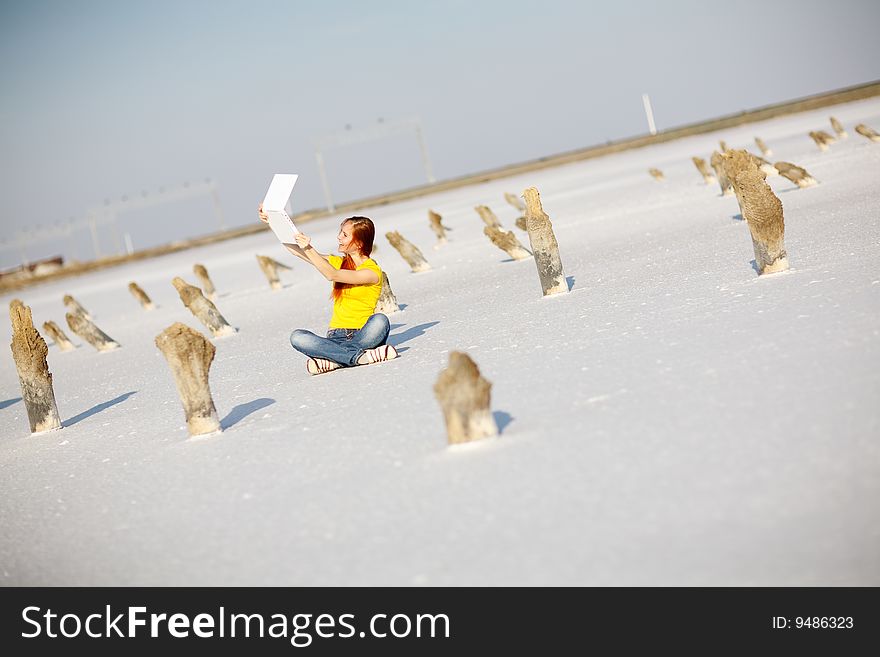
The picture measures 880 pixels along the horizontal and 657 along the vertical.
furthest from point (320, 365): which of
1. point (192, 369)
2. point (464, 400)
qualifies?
point (464, 400)

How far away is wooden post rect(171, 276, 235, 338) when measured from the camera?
46.7ft

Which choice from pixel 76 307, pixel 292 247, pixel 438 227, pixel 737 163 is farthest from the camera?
pixel 438 227

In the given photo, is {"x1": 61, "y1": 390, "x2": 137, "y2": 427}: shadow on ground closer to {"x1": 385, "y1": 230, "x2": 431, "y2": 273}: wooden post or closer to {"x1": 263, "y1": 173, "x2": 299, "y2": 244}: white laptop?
{"x1": 263, "y1": 173, "x2": 299, "y2": 244}: white laptop

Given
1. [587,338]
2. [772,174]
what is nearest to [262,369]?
[587,338]

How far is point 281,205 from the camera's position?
7750 mm

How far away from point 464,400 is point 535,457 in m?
0.48

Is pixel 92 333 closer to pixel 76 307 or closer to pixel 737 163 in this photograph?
pixel 76 307

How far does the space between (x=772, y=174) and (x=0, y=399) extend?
14275mm

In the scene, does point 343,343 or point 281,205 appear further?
point 343,343

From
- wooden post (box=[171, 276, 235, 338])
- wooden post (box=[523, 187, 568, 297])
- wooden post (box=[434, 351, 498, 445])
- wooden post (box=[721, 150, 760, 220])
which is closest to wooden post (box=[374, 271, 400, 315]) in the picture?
wooden post (box=[523, 187, 568, 297])

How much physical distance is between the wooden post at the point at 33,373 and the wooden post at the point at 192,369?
2289 millimetres

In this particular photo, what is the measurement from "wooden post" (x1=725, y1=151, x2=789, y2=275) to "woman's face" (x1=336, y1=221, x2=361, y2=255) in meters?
3.05

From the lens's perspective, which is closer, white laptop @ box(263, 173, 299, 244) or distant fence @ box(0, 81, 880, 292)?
white laptop @ box(263, 173, 299, 244)

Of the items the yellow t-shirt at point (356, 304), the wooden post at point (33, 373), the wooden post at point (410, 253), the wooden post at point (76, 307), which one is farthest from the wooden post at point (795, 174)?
the wooden post at point (33, 373)
